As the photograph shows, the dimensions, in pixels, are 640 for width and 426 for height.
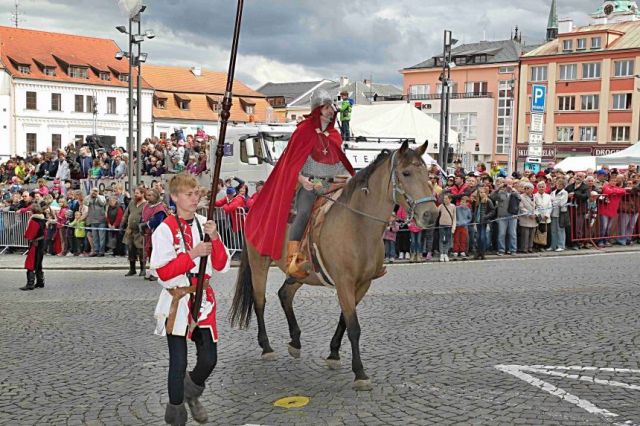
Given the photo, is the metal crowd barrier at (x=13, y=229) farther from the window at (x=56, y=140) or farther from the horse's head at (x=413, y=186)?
the window at (x=56, y=140)

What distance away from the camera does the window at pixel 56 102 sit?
75688 mm

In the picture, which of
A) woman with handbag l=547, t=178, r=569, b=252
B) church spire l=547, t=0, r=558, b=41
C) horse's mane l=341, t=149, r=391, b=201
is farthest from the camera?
church spire l=547, t=0, r=558, b=41

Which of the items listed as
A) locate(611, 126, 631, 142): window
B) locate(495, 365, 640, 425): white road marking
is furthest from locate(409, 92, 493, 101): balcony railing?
locate(495, 365, 640, 425): white road marking

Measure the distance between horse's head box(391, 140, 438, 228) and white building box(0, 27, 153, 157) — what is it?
68408 millimetres

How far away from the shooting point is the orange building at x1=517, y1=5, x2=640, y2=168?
6644 centimetres

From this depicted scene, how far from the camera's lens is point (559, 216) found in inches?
723

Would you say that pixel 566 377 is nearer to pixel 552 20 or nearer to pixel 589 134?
pixel 589 134

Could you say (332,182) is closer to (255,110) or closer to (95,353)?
(95,353)

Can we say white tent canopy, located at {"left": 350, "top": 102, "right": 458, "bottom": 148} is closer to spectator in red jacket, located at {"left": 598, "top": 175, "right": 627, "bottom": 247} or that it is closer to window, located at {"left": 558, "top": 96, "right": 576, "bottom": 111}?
spectator in red jacket, located at {"left": 598, "top": 175, "right": 627, "bottom": 247}

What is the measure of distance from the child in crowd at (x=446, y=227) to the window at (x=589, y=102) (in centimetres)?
5673

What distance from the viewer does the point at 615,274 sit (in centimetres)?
1373

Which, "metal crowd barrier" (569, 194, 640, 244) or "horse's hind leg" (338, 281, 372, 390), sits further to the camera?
"metal crowd barrier" (569, 194, 640, 244)

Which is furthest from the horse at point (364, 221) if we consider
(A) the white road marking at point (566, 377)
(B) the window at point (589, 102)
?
(B) the window at point (589, 102)

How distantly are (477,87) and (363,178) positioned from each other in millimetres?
76327
